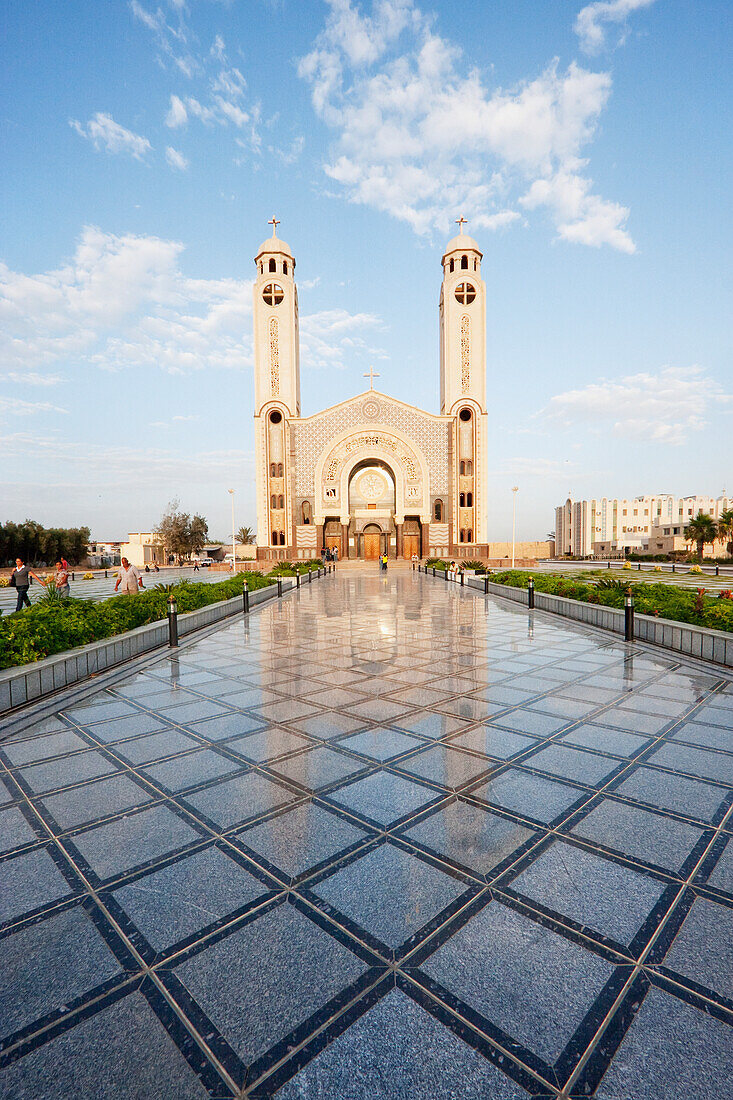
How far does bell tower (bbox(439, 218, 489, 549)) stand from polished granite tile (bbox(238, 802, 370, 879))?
129ft

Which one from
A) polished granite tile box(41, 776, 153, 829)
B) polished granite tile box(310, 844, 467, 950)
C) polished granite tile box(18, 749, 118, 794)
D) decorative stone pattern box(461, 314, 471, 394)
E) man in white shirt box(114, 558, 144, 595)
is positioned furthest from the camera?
decorative stone pattern box(461, 314, 471, 394)

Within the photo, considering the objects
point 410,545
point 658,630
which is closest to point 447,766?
point 658,630

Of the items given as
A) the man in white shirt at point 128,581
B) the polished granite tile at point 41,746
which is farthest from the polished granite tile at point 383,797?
the man in white shirt at point 128,581

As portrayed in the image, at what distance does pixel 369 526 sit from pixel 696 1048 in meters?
41.4

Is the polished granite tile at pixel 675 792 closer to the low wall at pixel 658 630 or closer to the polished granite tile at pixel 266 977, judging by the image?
the polished granite tile at pixel 266 977

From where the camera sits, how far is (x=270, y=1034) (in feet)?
5.95

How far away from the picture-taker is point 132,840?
3.02 metres

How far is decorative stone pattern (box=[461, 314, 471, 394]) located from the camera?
138ft

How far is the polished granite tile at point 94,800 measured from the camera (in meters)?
3.29

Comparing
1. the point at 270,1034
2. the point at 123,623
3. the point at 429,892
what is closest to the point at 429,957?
the point at 429,892

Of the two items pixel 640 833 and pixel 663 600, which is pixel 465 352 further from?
pixel 640 833


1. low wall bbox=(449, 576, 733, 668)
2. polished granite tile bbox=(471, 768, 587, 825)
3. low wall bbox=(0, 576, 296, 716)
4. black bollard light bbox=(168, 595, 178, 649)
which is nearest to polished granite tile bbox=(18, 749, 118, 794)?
low wall bbox=(0, 576, 296, 716)

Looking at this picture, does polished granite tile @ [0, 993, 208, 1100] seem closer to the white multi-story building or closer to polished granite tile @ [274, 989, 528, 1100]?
polished granite tile @ [274, 989, 528, 1100]

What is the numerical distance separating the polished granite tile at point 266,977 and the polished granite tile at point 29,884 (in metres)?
0.93
